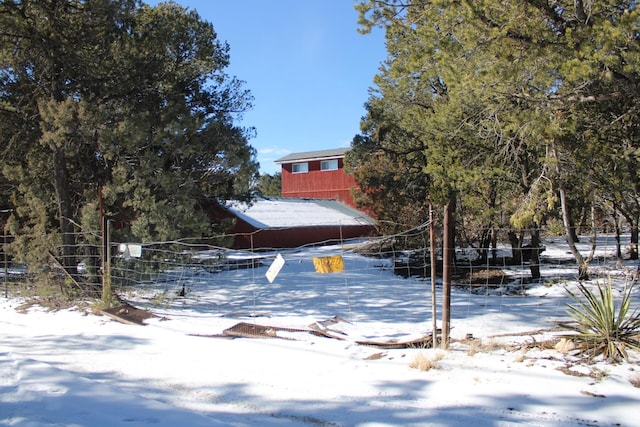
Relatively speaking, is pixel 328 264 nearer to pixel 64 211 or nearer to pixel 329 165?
pixel 64 211

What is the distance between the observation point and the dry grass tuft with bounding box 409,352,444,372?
18.7 feet

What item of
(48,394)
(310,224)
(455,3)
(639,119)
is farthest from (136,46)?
(310,224)

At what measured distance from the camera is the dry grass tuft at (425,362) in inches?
224

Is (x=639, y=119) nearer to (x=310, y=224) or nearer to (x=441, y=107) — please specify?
(x=441, y=107)

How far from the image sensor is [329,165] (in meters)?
43.7

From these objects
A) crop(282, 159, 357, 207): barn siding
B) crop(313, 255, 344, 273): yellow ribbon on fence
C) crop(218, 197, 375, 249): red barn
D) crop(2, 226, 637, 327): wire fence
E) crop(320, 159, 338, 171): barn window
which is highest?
crop(320, 159, 338, 171): barn window

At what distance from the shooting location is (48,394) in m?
5.05

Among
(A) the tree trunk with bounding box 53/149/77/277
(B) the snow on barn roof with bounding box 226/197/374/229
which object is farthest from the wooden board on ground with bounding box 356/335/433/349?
(B) the snow on barn roof with bounding box 226/197/374/229

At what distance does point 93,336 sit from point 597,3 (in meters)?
8.45

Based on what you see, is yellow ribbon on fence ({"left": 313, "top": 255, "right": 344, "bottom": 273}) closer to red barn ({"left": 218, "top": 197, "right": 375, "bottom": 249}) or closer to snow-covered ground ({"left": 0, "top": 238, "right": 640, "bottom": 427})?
snow-covered ground ({"left": 0, "top": 238, "right": 640, "bottom": 427})

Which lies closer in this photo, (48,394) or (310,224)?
(48,394)

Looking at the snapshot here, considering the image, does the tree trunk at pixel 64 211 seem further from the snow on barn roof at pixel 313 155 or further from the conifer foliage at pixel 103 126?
the snow on barn roof at pixel 313 155

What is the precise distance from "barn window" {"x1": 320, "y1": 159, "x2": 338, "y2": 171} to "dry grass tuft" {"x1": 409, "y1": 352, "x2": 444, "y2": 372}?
3752cm

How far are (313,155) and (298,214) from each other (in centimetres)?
1258
